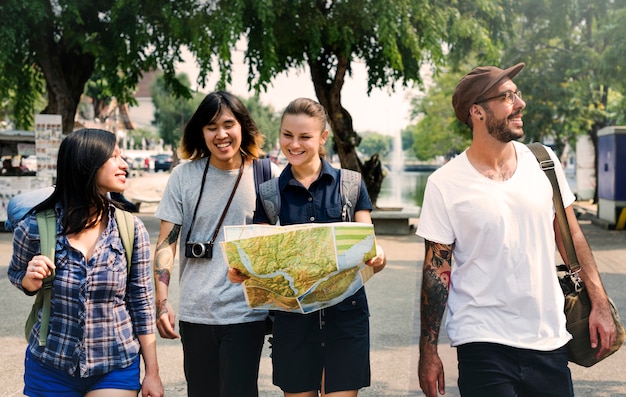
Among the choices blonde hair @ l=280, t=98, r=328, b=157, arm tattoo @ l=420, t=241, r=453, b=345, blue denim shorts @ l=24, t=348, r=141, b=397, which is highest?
blonde hair @ l=280, t=98, r=328, b=157

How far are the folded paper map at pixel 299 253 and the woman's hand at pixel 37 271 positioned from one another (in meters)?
0.56

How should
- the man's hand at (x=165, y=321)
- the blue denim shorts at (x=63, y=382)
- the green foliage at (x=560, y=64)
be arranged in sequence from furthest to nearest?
the green foliage at (x=560, y=64), the man's hand at (x=165, y=321), the blue denim shorts at (x=63, y=382)

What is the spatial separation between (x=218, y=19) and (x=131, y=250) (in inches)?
476

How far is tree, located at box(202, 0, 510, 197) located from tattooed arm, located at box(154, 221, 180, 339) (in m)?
11.0

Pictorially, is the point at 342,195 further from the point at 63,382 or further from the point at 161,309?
the point at 63,382

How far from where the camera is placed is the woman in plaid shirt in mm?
2699

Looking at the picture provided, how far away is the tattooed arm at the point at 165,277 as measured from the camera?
321cm

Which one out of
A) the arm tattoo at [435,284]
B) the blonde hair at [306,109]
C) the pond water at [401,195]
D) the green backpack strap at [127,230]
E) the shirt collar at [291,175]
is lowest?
the pond water at [401,195]

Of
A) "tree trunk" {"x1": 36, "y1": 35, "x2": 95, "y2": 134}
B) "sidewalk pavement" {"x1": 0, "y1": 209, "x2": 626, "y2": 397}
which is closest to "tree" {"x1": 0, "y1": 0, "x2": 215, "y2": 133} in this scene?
"tree trunk" {"x1": 36, "y1": 35, "x2": 95, "y2": 134}

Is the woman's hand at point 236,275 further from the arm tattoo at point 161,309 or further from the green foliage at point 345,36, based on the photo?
the green foliage at point 345,36

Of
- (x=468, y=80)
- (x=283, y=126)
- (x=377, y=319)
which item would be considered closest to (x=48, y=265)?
(x=283, y=126)

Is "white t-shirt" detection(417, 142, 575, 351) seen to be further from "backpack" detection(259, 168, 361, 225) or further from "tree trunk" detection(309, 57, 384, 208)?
"tree trunk" detection(309, 57, 384, 208)

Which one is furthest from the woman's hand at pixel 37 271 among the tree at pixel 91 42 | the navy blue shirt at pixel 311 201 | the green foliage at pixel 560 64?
the green foliage at pixel 560 64

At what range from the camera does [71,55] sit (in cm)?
1778
